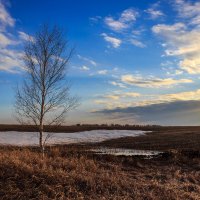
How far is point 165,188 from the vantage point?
39.2ft

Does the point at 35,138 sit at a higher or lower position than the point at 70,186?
higher

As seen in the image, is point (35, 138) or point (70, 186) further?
point (35, 138)

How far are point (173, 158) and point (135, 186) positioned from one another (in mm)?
10741

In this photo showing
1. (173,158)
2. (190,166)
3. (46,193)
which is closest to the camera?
(46,193)

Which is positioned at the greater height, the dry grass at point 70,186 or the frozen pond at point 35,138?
the frozen pond at point 35,138

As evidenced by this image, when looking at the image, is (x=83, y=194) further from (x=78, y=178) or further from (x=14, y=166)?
(x=14, y=166)

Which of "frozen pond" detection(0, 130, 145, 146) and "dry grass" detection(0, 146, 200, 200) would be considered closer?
Result: "dry grass" detection(0, 146, 200, 200)

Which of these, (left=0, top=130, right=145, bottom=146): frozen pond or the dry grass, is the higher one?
(left=0, top=130, right=145, bottom=146): frozen pond

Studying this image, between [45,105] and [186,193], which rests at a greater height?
[45,105]

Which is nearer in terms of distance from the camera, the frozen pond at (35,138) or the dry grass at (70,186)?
the dry grass at (70,186)

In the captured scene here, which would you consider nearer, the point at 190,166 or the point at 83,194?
the point at 83,194

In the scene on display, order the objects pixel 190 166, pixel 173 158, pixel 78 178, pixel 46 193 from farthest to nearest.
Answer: pixel 173 158, pixel 190 166, pixel 78 178, pixel 46 193

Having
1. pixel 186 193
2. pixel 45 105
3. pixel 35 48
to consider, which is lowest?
pixel 186 193

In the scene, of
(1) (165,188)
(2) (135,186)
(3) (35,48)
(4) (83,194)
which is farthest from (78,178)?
(3) (35,48)
